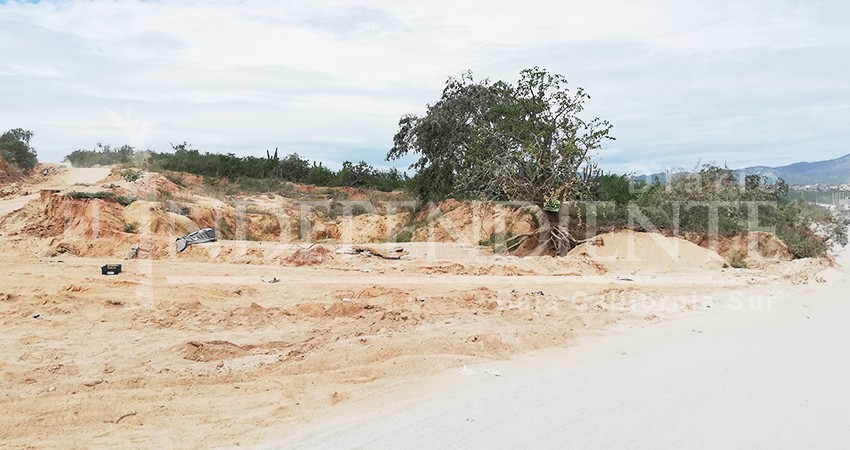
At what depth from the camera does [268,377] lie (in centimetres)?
509

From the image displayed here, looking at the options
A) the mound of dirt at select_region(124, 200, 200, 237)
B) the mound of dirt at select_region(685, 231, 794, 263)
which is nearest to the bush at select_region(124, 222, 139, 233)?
→ the mound of dirt at select_region(124, 200, 200, 237)

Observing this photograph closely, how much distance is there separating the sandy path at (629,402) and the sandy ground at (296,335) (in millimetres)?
41

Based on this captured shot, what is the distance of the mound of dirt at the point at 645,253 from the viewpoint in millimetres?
13117

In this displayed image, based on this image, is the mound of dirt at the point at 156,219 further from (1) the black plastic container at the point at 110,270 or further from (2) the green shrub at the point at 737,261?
(2) the green shrub at the point at 737,261

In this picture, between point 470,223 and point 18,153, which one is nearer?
point 470,223

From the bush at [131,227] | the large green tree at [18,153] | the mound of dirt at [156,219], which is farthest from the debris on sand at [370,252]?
the large green tree at [18,153]

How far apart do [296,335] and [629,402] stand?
372cm

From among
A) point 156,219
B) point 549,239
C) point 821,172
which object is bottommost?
point 549,239

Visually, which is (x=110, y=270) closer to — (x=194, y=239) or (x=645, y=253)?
(x=194, y=239)

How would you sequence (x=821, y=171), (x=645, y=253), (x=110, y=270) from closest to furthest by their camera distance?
(x=110, y=270) < (x=645, y=253) < (x=821, y=171)

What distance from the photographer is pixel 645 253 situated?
45.4ft

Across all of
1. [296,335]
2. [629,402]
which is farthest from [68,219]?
[629,402]

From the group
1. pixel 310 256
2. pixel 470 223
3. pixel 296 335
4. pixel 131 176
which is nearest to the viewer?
pixel 296 335

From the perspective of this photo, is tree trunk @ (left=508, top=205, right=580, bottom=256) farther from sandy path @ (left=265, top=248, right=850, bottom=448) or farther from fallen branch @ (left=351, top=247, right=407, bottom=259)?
sandy path @ (left=265, top=248, right=850, bottom=448)
